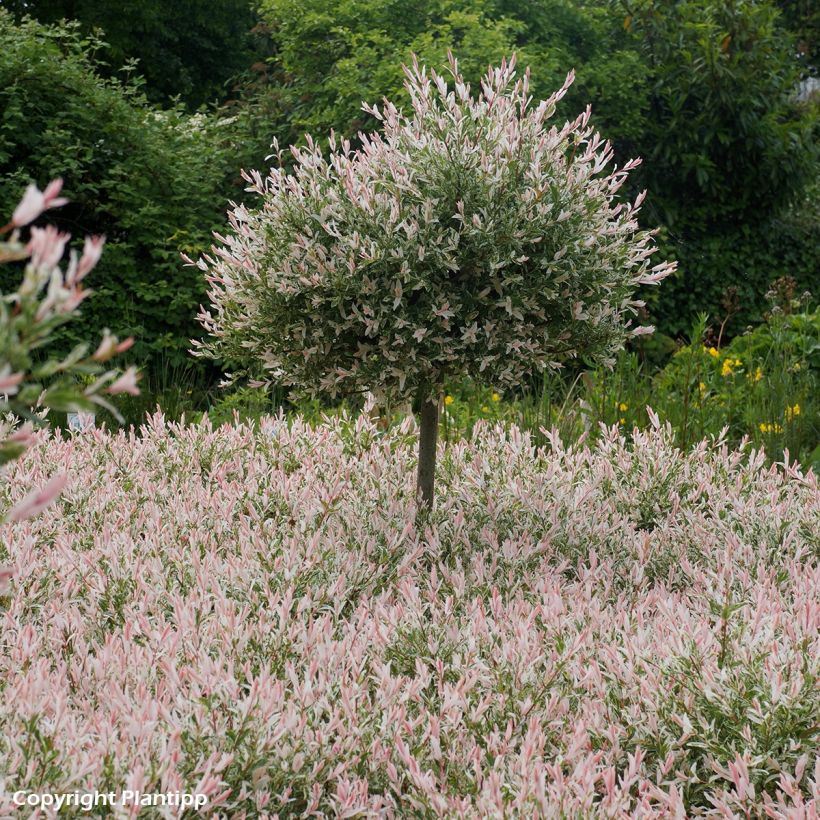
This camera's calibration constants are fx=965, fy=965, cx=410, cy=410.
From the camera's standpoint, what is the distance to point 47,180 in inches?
331

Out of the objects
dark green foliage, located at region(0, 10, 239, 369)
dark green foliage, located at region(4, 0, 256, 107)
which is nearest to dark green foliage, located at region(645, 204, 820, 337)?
dark green foliage, located at region(0, 10, 239, 369)

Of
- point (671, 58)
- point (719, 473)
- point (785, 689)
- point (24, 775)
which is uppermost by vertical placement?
point (671, 58)

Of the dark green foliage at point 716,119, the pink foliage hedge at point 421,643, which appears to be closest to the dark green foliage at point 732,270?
the dark green foliage at point 716,119

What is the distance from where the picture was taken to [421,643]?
8.94 ft

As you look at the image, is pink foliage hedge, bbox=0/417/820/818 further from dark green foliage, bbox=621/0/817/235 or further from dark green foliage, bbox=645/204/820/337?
dark green foliage, bbox=621/0/817/235

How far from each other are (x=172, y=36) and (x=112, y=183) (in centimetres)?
723

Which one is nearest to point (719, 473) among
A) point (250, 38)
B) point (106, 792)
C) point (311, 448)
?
point (311, 448)

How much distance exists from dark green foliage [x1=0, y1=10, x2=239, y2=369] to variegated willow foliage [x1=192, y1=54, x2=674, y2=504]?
4.43 m

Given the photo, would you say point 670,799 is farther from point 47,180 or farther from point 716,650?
point 47,180

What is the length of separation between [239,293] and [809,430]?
3.61m

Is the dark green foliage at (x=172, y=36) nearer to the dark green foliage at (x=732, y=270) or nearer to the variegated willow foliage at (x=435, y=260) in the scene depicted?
the dark green foliage at (x=732, y=270)

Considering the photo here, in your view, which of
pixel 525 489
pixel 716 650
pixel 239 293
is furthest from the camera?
pixel 525 489

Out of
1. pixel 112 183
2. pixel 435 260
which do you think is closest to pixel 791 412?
pixel 435 260

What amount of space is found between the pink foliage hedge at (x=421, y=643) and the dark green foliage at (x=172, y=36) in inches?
422
